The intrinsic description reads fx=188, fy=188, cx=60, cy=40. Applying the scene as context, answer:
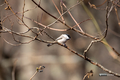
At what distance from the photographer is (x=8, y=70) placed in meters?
5.16

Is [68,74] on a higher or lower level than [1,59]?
lower

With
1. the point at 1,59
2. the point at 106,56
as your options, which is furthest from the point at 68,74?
the point at 1,59

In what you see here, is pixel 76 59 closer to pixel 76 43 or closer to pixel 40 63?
pixel 76 43

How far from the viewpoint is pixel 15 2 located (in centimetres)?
510

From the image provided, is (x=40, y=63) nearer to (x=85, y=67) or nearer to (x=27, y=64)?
(x=27, y=64)

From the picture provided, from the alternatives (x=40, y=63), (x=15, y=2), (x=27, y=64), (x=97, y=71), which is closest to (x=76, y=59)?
(x=97, y=71)

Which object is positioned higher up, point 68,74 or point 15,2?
point 15,2

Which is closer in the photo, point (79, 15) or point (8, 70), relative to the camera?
point (79, 15)

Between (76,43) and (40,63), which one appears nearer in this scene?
(76,43)

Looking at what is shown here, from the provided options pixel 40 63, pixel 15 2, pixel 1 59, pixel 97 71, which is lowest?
pixel 97 71

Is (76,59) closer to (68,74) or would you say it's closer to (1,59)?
(68,74)

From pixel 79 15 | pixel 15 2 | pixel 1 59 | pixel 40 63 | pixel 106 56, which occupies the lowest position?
pixel 106 56

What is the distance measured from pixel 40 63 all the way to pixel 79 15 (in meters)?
1.67

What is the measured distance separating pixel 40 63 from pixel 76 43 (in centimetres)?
115
